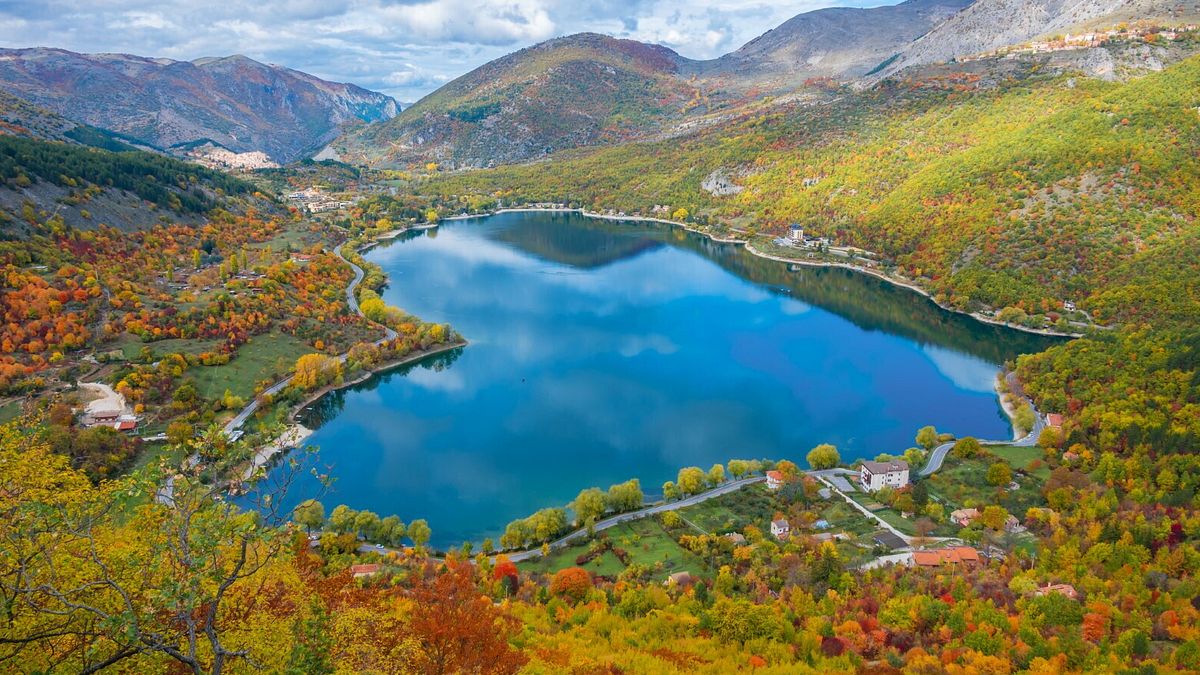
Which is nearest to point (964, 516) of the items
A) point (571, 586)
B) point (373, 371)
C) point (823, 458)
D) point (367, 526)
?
point (823, 458)

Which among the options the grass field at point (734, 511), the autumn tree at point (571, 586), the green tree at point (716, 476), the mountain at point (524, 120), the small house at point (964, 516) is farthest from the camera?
the mountain at point (524, 120)

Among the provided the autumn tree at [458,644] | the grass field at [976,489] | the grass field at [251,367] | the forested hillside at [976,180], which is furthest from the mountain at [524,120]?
the autumn tree at [458,644]

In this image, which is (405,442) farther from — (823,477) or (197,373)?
(823,477)

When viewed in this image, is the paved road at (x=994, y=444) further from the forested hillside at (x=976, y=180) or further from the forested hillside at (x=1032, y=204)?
the forested hillside at (x=976, y=180)

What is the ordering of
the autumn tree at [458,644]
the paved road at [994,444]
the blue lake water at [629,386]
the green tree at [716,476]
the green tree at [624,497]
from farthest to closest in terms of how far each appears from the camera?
the blue lake water at [629,386]
the paved road at [994,444]
the green tree at [716,476]
the green tree at [624,497]
the autumn tree at [458,644]

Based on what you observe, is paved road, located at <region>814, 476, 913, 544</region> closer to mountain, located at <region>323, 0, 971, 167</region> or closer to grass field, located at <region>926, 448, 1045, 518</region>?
grass field, located at <region>926, 448, 1045, 518</region>

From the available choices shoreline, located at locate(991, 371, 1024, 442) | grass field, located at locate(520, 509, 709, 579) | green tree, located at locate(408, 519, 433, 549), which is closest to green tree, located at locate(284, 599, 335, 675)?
grass field, located at locate(520, 509, 709, 579)
